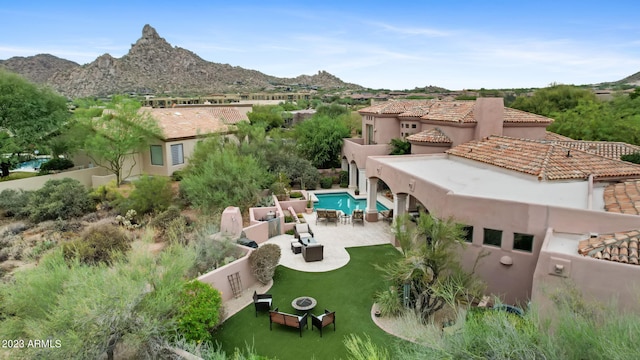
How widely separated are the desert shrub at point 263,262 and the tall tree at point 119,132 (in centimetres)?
1675

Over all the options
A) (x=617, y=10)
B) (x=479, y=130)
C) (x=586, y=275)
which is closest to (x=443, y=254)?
(x=586, y=275)

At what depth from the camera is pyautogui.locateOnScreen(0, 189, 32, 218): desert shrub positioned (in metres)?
23.8

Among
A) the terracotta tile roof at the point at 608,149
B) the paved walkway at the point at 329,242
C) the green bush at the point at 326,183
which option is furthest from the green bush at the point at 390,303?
the green bush at the point at 326,183

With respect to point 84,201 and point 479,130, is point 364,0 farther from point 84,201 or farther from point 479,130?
point 84,201

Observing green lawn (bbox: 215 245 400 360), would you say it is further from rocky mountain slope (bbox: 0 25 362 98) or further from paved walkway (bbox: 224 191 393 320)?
rocky mountain slope (bbox: 0 25 362 98)

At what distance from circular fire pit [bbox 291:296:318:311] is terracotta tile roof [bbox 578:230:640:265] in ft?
26.9

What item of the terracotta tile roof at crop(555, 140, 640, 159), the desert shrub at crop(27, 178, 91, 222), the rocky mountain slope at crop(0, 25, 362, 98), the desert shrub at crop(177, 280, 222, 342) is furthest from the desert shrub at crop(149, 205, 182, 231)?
the rocky mountain slope at crop(0, 25, 362, 98)

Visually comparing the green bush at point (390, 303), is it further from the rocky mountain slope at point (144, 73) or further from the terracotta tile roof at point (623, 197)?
the rocky mountain slope at point (144, 73)

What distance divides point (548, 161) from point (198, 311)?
15.5m


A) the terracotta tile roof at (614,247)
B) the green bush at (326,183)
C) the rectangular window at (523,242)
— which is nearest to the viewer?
the terracotta tile roof at (614,247)

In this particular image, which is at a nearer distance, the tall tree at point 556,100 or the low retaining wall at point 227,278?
the low retaining wall at point 227,278

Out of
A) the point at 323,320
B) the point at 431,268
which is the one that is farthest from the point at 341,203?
the point at 323,320

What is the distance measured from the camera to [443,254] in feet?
38.3

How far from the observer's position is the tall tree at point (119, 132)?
87.3 ft
